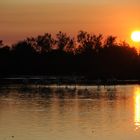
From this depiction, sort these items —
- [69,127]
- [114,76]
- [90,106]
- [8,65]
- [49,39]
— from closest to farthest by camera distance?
[69,127], [90,106], [114,76], [8,65], [49,39]

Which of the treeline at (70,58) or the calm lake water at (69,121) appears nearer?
the calm lake water at (69,121)

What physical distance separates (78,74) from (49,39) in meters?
18.6

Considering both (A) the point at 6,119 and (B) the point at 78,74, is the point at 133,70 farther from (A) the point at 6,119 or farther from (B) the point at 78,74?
(A) the point at 6,119

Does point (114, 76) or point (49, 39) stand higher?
point (49, 39)

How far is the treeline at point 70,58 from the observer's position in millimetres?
141875

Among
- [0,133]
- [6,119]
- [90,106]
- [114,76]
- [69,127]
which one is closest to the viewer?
[0,133]

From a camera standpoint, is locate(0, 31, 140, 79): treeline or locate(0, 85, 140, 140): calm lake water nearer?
locate(0, 85, 140, 140): calm lake water

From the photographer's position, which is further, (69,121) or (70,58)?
(70,58)

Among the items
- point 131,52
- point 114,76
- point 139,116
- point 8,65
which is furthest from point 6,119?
point 131,52

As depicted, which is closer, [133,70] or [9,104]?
[9,104]

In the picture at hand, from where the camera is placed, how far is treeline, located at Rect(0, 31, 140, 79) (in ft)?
465

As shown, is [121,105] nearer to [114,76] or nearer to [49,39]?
[114,76]

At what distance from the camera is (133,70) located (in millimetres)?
136750

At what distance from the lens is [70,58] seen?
Result: 155750 millimetres
